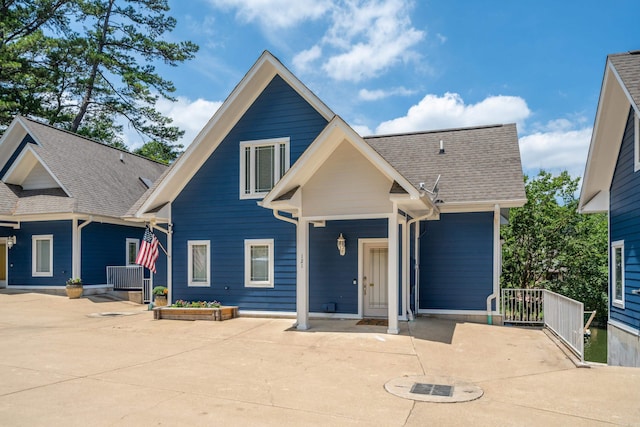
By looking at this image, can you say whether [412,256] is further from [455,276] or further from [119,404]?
[119,404]

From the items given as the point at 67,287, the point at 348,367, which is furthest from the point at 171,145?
the point at 348,367

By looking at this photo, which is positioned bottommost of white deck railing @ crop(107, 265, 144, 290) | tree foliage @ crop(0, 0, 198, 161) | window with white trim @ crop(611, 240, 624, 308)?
white deck railing @ crop(107, 265, 144, 290)

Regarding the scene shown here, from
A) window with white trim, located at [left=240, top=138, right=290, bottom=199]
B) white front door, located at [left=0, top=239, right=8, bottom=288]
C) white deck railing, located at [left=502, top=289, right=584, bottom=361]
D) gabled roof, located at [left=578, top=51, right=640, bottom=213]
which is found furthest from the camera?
white front door, located at [left=0, top=239, right=8, bottom=288]

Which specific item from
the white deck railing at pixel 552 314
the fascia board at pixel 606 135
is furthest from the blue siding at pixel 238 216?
the fascia board at pixel 606 135

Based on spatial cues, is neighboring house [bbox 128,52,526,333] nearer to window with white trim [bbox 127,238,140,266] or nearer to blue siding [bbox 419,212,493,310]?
blue siding [bbox 419,212,493,310]

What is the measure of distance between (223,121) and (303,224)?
13.9 ft

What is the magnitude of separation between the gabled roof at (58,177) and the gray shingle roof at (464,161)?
36.7ft

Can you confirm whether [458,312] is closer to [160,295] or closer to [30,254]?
[160,295]

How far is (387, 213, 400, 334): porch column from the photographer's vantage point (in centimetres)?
1029

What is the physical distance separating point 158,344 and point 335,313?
15.6 ft

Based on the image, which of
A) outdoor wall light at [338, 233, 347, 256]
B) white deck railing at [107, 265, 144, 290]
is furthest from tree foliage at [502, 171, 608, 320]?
white deck railing at [107, 265, 144, 290]

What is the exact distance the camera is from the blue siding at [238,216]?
510 inches

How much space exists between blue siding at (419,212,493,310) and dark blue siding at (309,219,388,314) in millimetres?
1598

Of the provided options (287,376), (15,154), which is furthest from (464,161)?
(15,154)
